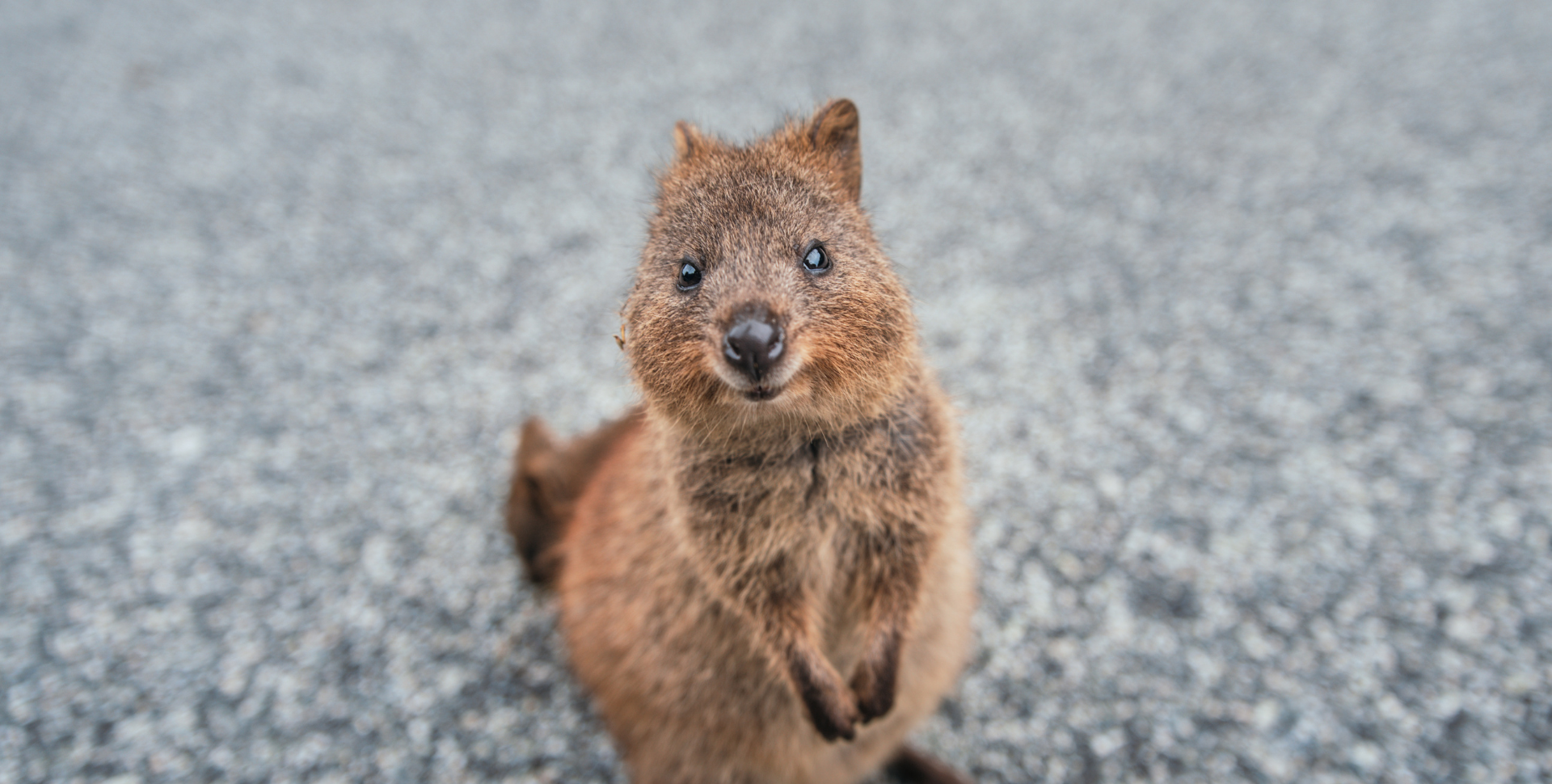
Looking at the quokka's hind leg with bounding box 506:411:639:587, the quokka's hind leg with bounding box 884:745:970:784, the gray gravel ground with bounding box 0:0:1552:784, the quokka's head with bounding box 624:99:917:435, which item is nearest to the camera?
the quokka's head with bounding box 624:99:917:435

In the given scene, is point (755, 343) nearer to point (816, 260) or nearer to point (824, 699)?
point (816, 260)

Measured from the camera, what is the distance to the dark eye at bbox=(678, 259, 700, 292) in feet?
8.15

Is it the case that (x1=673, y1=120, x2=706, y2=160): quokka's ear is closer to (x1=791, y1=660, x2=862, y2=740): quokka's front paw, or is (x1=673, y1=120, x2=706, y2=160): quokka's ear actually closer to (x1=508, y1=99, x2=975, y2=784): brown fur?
(x1=508, y1=99, x2=975, y2=784): brown fur

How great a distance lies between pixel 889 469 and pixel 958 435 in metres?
0.53

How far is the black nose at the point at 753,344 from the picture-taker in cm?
210

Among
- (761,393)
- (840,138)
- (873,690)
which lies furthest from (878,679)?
(840,138)

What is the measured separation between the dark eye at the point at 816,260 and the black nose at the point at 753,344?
418 mm

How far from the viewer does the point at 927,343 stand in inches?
229

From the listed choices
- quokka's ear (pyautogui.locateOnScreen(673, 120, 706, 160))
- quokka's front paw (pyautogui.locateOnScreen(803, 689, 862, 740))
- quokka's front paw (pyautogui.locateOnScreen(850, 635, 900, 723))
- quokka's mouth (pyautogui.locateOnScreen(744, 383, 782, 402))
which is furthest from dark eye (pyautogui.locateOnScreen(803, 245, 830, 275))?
quokka's front paw (pyautogui.locateOnScreen(803, 689, 862, 740))

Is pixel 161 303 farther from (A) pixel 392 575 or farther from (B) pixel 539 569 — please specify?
(B) pixel 539 569

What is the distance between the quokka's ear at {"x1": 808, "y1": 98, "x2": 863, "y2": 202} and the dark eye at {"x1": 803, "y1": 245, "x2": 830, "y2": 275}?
0.38 m

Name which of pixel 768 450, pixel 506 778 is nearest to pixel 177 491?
pixel 506 778

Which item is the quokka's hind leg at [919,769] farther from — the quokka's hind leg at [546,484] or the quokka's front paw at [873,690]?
the quokka's hind leg at [546,484]

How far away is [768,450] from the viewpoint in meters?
2.67
